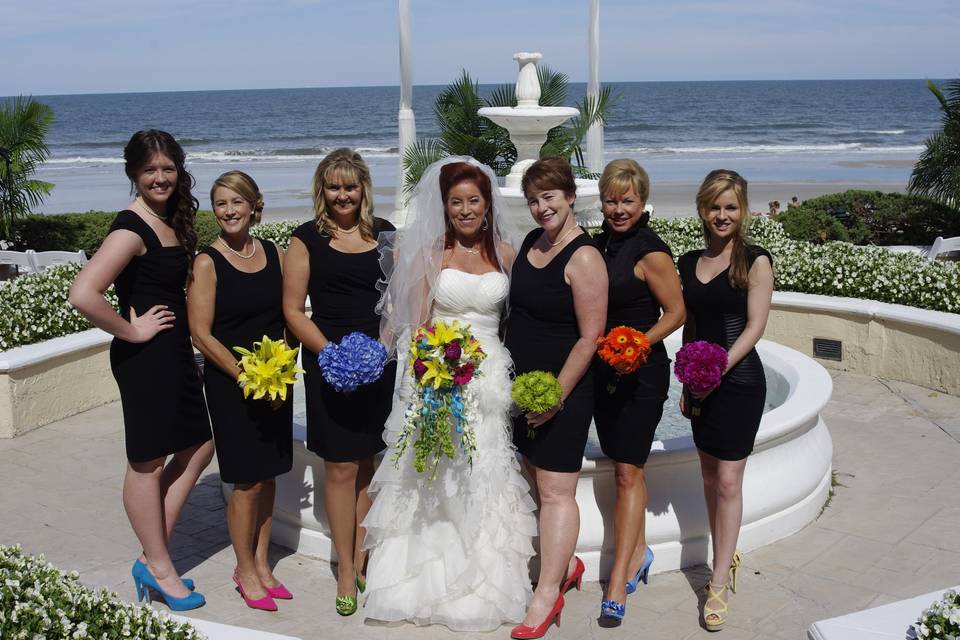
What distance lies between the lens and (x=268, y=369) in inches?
159

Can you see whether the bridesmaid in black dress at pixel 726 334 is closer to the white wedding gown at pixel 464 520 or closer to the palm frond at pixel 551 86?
the white wedding gown at pixel 464 520

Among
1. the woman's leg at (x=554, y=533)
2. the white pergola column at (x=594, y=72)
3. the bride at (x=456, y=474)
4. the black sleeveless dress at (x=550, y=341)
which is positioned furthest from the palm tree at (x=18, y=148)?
the woman's leg at (x=554, y=533)

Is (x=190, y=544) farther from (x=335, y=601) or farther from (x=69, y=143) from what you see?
(x=69, y=143)

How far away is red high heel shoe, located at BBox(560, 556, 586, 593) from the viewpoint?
453 cm

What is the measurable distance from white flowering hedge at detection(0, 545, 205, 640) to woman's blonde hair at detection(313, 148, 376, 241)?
1.85 m

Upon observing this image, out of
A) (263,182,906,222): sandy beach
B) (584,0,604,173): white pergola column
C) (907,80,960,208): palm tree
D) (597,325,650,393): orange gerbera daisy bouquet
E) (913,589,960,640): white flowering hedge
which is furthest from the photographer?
(263,182,906,222): sandy beach

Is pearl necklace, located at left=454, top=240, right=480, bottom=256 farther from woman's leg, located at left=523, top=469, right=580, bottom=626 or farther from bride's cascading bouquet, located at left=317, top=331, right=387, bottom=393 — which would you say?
woman's leg, located at left=523, top=469, right=580, bottom=626

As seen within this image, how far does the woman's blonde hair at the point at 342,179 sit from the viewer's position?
4.18 metres

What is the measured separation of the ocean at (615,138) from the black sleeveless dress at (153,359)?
669 inches

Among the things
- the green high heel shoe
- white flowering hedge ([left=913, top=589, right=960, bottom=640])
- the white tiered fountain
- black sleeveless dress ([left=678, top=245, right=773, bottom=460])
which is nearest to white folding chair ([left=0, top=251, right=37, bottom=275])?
the white tiered fountain

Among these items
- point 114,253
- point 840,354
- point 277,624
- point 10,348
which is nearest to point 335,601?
point 277,624

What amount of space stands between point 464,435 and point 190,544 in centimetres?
205

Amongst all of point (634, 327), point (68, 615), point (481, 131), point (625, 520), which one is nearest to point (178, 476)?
point (68, 615)

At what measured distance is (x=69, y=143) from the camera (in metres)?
52.2
